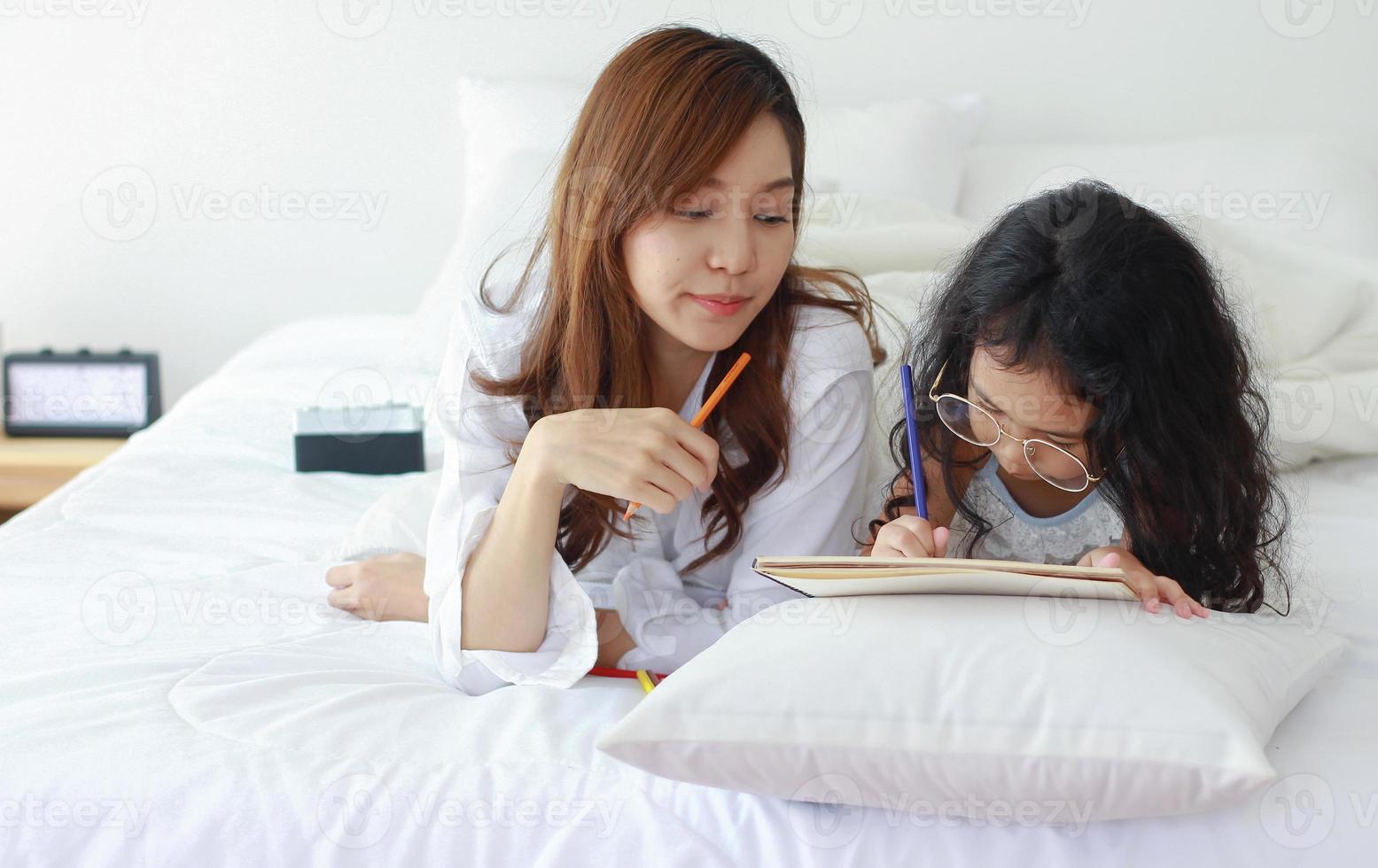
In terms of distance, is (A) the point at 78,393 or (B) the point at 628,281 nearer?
(B) the point at 628,281

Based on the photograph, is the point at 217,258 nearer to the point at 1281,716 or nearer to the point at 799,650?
the point at 799,650

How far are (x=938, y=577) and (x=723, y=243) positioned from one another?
363 mm

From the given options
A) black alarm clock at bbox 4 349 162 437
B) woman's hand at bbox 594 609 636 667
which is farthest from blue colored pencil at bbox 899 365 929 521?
black alarm clock at bbox 4 349 162 437

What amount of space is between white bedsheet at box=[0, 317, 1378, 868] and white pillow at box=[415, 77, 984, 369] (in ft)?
2.66

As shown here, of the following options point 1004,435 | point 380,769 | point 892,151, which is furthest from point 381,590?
point 892,151

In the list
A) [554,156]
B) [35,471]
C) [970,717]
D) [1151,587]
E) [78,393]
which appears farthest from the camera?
[78,393]

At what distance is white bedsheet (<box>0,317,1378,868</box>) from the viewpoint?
75 centimetres

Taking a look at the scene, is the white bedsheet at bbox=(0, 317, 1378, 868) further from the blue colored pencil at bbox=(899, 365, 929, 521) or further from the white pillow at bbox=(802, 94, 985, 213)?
the white pillow at bbox=(802, 94, 985, 213)

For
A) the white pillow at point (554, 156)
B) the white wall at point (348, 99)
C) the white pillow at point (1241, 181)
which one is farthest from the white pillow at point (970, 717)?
the white wall at point (348, 99)

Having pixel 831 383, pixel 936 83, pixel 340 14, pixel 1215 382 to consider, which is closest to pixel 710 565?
pixel 831 383

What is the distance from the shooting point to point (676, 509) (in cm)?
117

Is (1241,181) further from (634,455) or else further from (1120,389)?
(634,455)

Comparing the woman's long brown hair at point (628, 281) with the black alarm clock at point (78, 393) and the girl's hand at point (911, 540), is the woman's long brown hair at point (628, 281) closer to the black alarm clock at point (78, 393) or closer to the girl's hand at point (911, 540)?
the girl's hand at point (911, 540)

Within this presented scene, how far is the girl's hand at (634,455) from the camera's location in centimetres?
93
